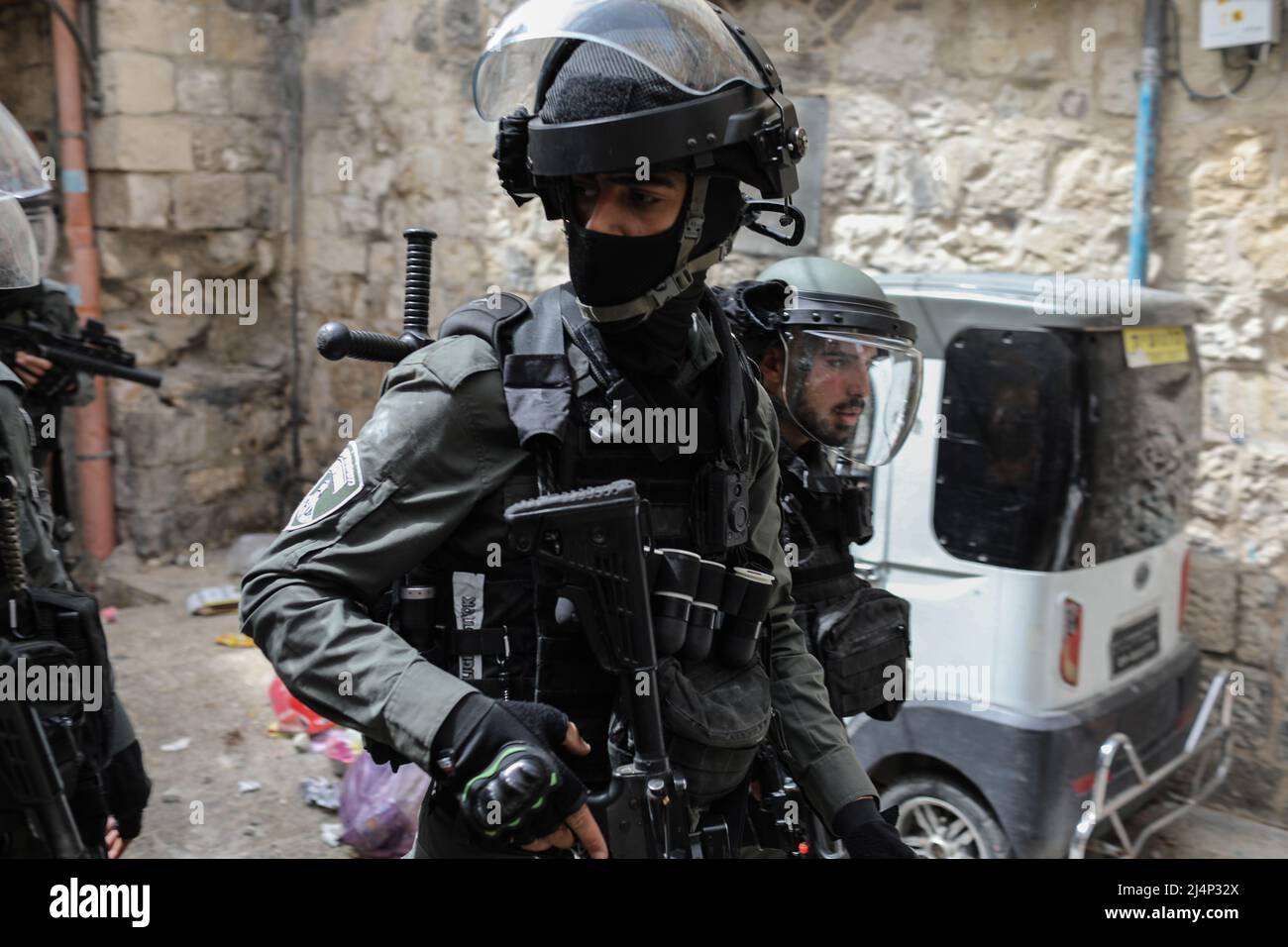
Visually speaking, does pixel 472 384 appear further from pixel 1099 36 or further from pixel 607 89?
pixel 1099 36

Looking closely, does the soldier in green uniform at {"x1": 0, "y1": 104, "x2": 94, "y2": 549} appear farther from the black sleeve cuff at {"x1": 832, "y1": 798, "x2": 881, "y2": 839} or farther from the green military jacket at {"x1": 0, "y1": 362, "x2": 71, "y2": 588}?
the black sleeve cuff at {"x1": 832, "y1": 798, "x2": 881, "y2": 839}

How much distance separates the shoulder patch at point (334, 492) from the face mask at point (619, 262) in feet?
1.42

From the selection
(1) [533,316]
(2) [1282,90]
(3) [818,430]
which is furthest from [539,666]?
(2) [1282,90]

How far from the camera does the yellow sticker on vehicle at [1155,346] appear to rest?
11.7 feet

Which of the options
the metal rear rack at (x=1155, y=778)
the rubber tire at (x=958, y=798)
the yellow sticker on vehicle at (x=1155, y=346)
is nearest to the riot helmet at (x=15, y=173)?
the rubber tire at (x=958, y=798)

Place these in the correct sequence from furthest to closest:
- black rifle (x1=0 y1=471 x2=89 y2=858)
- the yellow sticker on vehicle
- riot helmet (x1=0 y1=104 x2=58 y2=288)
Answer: the yellow sticker on vehicle → riot helmet (x1=0 y1=104 x2=58 y2=288) → black rifle (x1=0 y1=471 x2=89 y2=858)

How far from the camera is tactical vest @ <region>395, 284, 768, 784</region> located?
1.67 m

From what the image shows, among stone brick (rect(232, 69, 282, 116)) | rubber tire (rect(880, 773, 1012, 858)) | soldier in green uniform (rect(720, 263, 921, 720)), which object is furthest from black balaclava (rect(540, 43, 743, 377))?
stone brick (rect(232, 69, 282, 116))

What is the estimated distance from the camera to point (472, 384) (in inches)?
65.4

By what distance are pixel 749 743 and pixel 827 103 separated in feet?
13.5

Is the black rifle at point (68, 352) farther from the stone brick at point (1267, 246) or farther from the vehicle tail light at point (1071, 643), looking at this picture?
the stone brick at point (1267, 246)

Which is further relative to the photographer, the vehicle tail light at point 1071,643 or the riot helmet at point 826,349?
the vehicle tail light at point 1071,643

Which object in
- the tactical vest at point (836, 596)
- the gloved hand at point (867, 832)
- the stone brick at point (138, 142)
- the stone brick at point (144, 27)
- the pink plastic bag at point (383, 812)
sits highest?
the stone brick at point (144, 27)

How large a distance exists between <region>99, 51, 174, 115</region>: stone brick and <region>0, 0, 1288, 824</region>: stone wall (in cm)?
1
